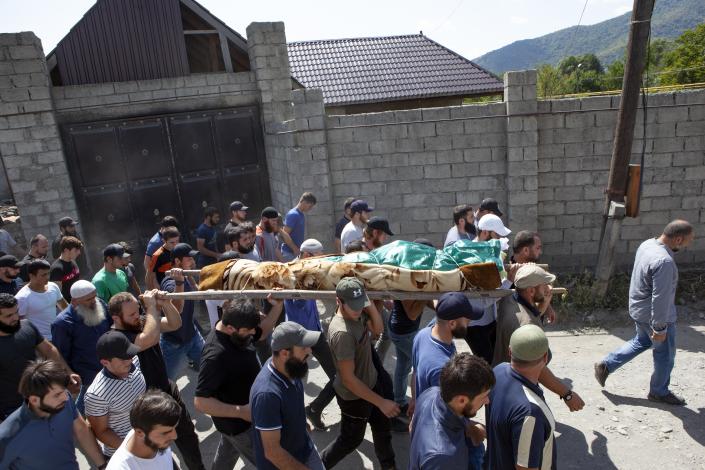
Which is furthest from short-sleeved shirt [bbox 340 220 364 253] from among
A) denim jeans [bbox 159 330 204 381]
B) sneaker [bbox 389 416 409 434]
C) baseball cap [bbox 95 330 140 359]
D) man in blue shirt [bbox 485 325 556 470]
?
man in blue shirt [bbox 485 325 556 470]

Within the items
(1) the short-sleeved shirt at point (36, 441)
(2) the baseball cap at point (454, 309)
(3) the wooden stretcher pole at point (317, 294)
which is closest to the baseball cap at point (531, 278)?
(3) the wooden stretcher pole at point (317, 294)

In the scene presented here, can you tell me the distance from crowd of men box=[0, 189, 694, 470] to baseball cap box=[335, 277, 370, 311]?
0.01 meters

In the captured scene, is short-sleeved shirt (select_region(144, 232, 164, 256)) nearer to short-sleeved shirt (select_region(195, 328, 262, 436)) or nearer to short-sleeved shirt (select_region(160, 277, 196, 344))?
short-sleeved shirt (select_region(160, 277, 196, 344))

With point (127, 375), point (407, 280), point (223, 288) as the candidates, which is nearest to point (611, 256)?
point (407, 280)

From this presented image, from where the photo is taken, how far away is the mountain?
146m

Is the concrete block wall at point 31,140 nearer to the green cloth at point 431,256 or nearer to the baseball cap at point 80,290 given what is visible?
the baseball cap at point 80,290

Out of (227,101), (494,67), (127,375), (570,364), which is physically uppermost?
(494,67)

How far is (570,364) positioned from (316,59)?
11.2 metres

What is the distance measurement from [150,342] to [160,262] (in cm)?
226

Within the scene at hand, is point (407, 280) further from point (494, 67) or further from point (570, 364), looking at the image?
point (494, 67)

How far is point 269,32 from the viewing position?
9383 millimetres

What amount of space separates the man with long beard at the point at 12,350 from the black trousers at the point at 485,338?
306cm

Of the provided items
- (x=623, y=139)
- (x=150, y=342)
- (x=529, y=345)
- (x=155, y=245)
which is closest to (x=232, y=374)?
(x=150, y=342)

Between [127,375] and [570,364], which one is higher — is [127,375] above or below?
above
